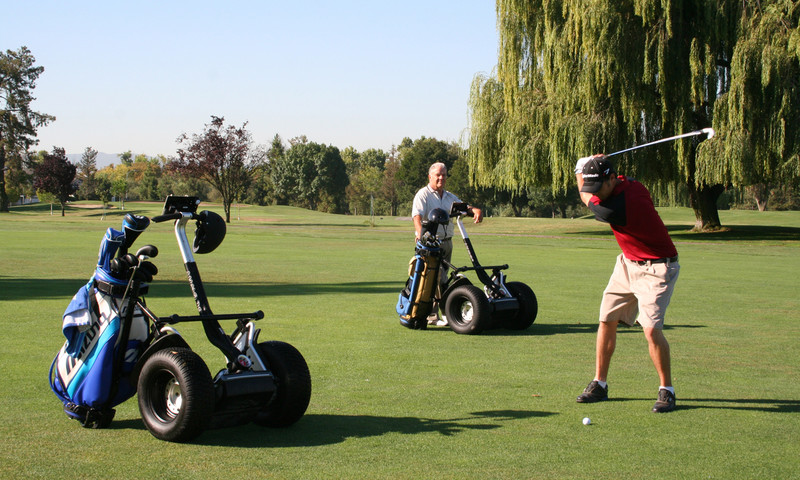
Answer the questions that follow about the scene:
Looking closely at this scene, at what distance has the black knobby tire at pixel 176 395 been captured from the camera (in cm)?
530

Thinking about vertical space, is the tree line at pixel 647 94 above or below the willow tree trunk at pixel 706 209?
above

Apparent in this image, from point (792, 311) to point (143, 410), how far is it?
12001 mm

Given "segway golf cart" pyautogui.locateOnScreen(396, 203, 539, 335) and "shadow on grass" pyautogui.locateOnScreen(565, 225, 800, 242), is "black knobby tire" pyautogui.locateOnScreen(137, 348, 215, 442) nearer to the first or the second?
"segway golf cart" pyautogui.locateOnScreen(396, 203, 539, 335)

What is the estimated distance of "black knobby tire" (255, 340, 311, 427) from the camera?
19.1 ft

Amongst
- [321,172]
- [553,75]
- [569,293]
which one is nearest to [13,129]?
[321,172]

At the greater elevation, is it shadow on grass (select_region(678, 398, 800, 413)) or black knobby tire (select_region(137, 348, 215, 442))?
black knobby tire (select_region(137, 348, 215, 442))

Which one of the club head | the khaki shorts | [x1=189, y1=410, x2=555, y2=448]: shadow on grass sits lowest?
[x1=189, y1=410, x2=555, y2=448]: shadow on grass

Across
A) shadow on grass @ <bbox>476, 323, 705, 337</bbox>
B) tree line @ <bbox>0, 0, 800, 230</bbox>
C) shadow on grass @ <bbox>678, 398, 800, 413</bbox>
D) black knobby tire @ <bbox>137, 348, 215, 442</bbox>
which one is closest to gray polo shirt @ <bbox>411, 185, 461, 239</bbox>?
shadow on grass @ <bbox>476, 323, 705, 337</bbox>

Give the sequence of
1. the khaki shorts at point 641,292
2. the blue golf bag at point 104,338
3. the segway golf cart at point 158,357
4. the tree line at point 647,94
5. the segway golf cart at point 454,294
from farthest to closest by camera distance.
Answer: the tree line at point 647,94 < the segway golf cart at point 454,294 < the khaki shorts at point 641,292 < the blue golf bag at point 104,338 < the segway golf cart at point 158,357

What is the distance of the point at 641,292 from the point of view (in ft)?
23.4

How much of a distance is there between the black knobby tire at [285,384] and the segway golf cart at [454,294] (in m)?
5.29

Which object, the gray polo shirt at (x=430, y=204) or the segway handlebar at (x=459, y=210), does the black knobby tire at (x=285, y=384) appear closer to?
the segway handlebar at (x=459, y=210)

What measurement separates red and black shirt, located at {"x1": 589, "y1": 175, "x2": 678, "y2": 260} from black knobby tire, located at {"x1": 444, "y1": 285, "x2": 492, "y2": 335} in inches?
148

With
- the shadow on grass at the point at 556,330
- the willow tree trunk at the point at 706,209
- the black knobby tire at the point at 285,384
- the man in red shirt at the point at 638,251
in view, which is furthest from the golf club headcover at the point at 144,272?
the willow tree trunk at the point at 706,209
